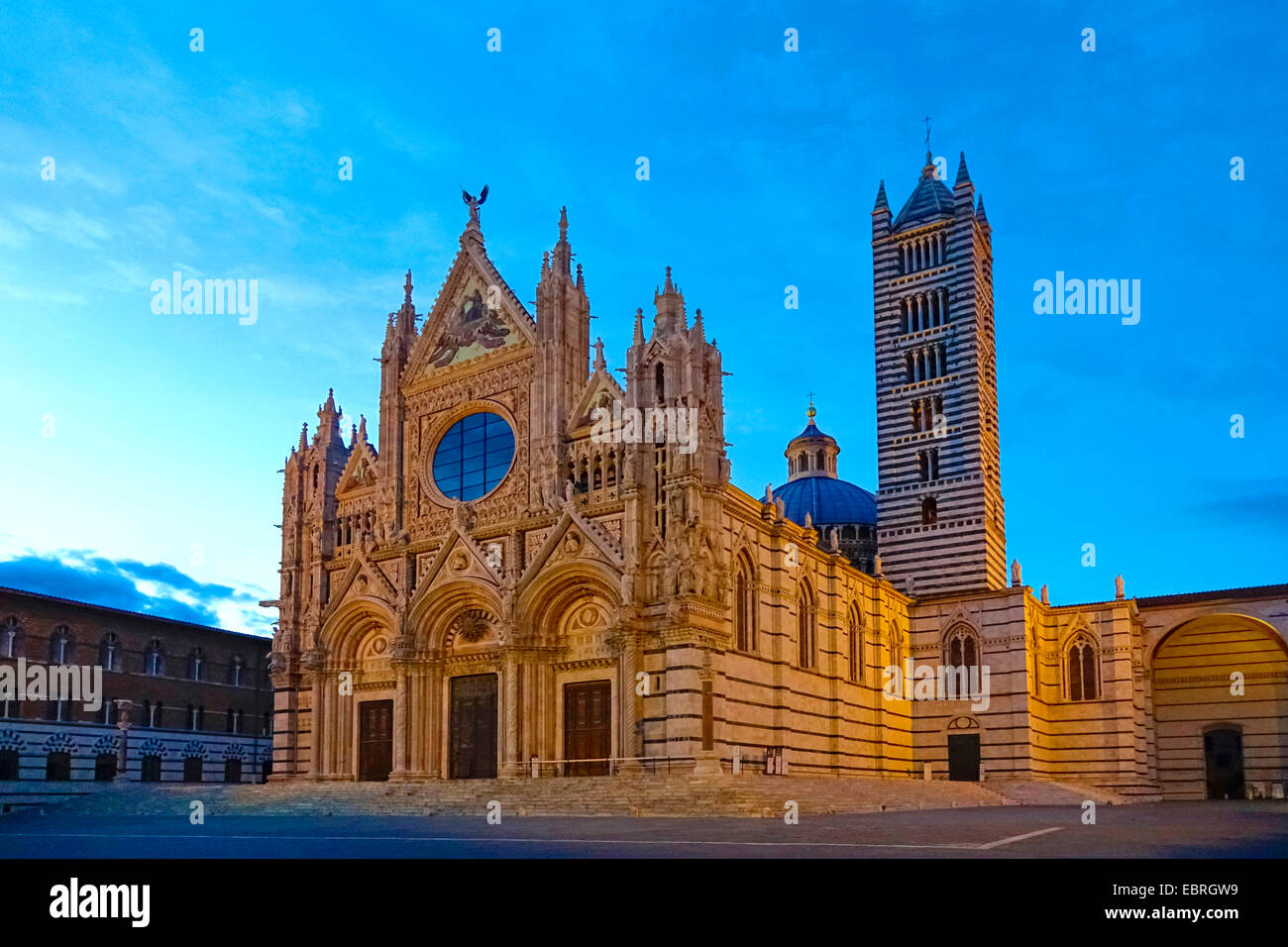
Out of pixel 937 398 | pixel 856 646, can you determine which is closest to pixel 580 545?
pixel 856 646

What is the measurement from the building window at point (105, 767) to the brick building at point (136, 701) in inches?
1.5

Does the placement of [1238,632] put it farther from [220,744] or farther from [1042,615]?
[220,744]

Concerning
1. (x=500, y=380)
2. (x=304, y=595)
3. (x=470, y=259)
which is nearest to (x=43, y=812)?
(x=304, y=595)

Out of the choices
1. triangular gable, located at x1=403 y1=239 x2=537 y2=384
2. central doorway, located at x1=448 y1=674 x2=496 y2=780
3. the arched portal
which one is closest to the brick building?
central doorway, located at x1=448 y1=674 x2=496 y2=780

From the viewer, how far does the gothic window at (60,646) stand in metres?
46.1

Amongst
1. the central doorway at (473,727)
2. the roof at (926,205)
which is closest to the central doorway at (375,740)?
the central doorway at (473,727)

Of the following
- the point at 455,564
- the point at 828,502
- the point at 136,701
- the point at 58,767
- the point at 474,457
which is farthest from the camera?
the point at 828,502

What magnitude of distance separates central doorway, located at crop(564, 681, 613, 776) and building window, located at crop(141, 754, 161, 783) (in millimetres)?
22456

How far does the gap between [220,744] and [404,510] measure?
1850 centimetres

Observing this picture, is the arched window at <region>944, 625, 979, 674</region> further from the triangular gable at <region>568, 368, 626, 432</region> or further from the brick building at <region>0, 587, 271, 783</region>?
the brick building at <region>0, 587, 271, 783</region>

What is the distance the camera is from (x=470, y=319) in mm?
41469

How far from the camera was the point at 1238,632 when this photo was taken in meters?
53.8

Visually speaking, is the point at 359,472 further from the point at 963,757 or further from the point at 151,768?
the point at 963,757

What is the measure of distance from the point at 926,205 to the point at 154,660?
37.7 metres
